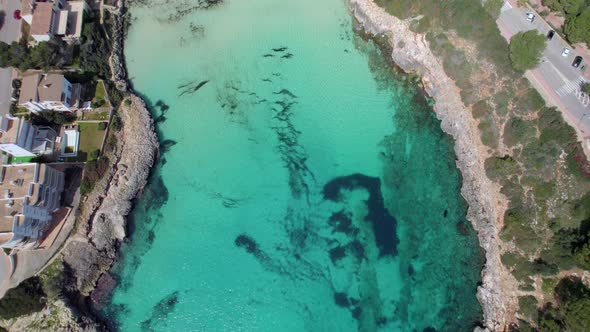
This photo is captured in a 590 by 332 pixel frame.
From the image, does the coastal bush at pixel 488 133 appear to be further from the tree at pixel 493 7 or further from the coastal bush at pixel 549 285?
the coastal bush at pixel 549 285

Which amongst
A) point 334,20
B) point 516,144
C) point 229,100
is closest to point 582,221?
point 516,144

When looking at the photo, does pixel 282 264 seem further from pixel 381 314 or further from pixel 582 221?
pixel 582 221

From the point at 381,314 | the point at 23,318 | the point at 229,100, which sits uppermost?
the point at 229,100

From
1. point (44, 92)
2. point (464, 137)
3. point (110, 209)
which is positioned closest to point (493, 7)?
Result: point (464, 137)

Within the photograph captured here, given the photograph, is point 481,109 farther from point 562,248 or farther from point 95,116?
point 95,116

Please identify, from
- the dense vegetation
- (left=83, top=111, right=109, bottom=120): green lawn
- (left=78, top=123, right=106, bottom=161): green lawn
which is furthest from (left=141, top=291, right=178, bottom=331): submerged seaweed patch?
the dense vegetation

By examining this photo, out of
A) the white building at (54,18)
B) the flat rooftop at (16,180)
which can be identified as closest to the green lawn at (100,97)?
the white building at (54,18)

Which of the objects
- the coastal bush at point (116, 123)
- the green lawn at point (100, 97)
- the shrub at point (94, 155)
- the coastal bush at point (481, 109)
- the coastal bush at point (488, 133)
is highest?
the coastal bush at point (481, 109)
